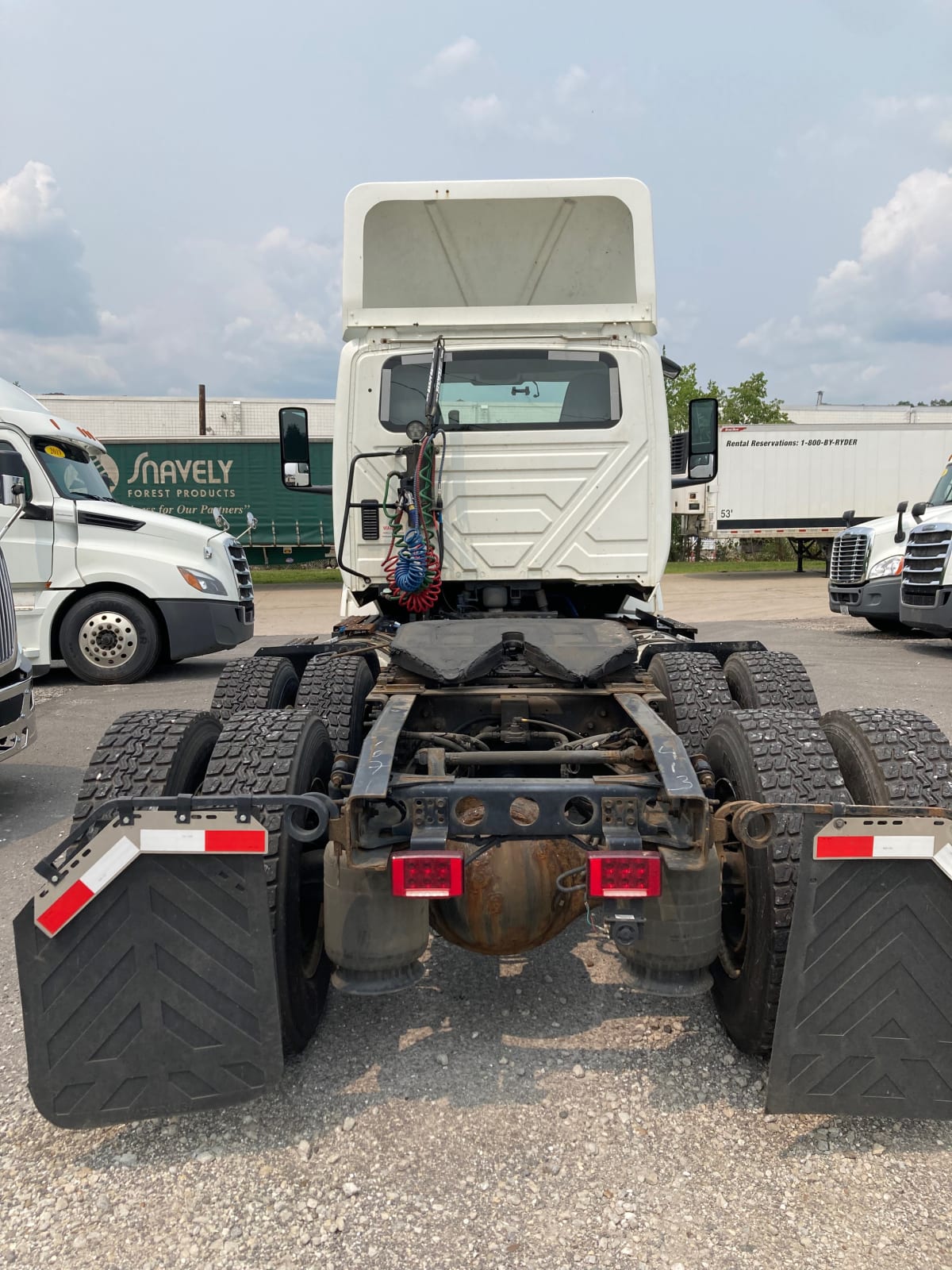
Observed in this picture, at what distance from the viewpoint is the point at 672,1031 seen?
2.89 m

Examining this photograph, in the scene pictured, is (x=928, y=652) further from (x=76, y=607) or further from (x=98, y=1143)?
(x=98, y=1143)

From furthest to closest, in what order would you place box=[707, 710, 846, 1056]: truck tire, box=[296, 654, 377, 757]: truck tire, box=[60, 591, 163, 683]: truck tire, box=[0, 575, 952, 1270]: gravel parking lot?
box=[60, 591, 163, 683]: truck tire
box=[296, 654, 377, 757]: truck tire
box=[707, 710, 846, 1056]: truck tire
box=[0, 575, 952, 1270]: gravel parking lot

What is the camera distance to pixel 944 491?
12.3 metres

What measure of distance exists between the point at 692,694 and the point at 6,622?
4.21 m

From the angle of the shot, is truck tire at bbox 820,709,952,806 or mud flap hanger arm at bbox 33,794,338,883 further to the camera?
truck tire at bbox 820,709,952,806

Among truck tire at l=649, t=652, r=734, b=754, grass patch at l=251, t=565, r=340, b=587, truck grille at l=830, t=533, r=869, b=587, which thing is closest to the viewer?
truck tire at l=649, t=652, r=734, b=754

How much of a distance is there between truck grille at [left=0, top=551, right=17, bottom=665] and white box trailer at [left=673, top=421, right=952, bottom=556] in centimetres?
2100

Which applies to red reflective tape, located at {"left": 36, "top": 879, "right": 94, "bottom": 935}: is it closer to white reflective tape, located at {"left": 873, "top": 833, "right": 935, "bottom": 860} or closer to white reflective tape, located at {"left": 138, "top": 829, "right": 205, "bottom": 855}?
white reflective tape, located at {"left": 138, "top": 829, "right": 205, "bottom": 855}

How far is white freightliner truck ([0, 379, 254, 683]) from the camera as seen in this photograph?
9383 millimetres

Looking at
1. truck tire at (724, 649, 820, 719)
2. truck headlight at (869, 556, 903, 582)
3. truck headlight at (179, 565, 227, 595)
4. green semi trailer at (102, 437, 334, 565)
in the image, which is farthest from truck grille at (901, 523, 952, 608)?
green semi trailer at (102, 437, 334, 565)

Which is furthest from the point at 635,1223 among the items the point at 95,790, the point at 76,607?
the point at 76,607

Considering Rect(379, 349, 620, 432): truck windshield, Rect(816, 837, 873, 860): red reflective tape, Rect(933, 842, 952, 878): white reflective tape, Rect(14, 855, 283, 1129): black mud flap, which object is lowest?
Rect(14, 855, 283, 1129): black mud flap

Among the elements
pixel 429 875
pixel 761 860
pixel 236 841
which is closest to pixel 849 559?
pixel 761 860

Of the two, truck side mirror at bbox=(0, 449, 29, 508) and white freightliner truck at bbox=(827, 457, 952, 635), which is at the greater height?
truck side mirror at bbox=(0, 449, 29, 508)
